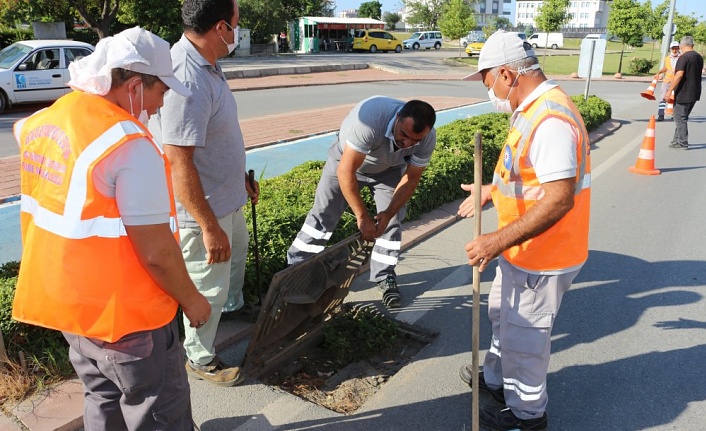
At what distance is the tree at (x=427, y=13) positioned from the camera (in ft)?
248

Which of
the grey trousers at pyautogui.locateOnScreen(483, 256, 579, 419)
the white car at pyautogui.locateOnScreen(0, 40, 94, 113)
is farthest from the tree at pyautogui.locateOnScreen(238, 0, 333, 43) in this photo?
the grey trousers at pyautogui.locateOnScreen(483, 256, 579, 419)

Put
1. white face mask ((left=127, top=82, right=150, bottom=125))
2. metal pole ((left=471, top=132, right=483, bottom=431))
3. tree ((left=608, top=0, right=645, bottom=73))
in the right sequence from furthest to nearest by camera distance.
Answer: tree ((left=608, top=0, right=645, bottom=73)), metal pole ((left=471, top=132, right=483, bottom=431)), white face mask ((left=127, top=82, right=150, bottom=125))

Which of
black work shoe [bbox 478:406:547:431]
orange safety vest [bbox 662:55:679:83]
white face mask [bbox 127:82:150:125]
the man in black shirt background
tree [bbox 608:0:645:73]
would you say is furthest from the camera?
tree [bbox 608:0:645:73]

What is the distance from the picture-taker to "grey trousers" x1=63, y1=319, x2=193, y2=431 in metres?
2.06

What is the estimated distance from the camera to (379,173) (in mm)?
4371

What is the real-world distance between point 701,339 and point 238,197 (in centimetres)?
340

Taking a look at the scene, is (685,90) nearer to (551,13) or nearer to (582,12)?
(551,13)

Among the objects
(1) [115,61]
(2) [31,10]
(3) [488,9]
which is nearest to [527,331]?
(1) [115,61]

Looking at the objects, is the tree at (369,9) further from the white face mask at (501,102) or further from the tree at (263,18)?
the white face mask at (501,102)

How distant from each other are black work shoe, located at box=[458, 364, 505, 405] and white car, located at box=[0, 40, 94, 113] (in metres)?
12.4

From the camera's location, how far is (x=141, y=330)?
6.75 feet

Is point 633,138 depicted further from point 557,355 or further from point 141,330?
point 141,330

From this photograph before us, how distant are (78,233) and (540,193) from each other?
195 centimetres

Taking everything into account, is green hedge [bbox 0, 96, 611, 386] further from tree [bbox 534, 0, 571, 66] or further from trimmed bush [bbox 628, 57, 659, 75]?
tree [bbox 534, 0, 571, 66]
